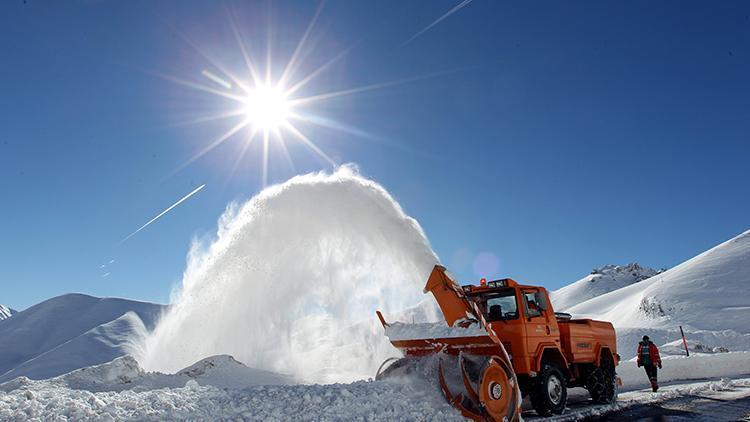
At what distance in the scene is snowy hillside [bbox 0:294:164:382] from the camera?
3957 cm

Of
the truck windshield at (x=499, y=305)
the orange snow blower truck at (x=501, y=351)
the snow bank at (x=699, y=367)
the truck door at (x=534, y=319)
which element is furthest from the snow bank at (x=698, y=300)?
the truck windshield at (x=499, y=305)

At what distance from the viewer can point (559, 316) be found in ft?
37.7

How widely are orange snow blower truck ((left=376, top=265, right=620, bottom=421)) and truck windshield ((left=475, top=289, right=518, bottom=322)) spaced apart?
0.06 ft

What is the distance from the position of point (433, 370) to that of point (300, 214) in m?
9.71

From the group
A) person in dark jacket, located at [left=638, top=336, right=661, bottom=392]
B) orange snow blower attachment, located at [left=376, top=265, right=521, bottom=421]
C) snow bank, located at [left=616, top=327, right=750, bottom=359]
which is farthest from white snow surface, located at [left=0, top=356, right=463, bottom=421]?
snow bank, located at [left=616, top=327, right=750, bottom=359]

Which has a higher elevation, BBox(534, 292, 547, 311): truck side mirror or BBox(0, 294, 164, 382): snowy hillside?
BBox(0, 294, 164, 382): snowy hillside

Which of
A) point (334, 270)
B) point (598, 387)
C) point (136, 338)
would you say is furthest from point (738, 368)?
point (136, 338)

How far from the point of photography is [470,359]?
7.96 meters

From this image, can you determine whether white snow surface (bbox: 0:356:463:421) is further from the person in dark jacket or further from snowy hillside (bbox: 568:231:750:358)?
snowy hillside (bbox: 568:231:750:358)

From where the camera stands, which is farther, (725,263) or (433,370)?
(725,263)

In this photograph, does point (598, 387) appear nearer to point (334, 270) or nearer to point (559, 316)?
point (559, 316)

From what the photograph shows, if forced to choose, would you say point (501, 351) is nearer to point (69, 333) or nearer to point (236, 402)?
point (236, 402)

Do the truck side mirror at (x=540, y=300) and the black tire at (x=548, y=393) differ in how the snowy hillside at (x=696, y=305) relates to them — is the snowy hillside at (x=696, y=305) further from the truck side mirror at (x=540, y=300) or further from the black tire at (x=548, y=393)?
the truck side mirror at (x=540, y=300)

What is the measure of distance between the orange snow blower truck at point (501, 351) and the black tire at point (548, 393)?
2 cm
